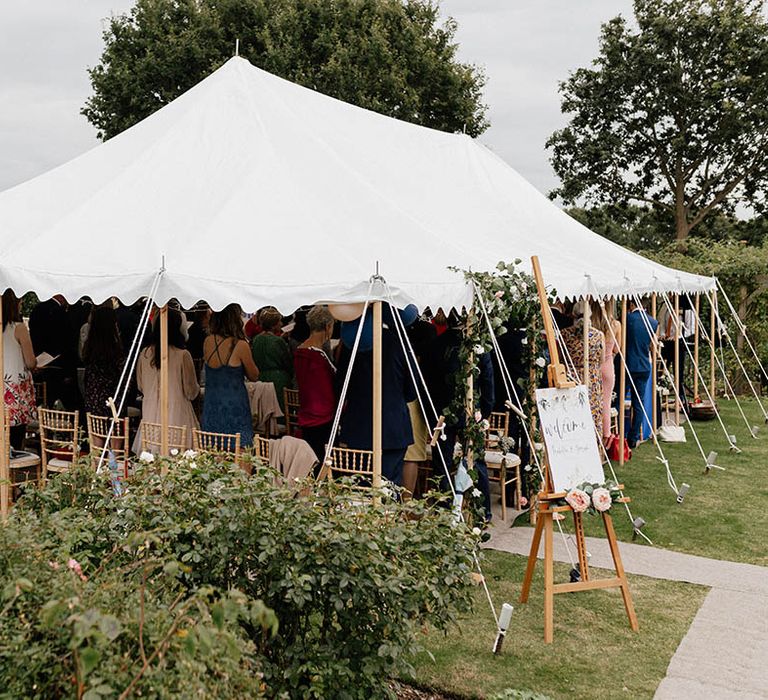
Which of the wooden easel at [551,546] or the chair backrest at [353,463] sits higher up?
the chair backrest at [353,463]

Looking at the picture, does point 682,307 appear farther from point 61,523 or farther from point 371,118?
point 61,523

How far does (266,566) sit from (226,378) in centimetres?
330

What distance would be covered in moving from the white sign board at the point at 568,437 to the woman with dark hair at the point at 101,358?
12.5ft

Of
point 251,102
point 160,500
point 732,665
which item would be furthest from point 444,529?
point 251,102

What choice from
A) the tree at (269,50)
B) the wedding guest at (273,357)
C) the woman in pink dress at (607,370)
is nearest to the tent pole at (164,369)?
the wedding guest at (273,357)

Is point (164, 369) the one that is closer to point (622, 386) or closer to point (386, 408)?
point (386, 408)

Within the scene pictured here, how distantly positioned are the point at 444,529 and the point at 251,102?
5345mm

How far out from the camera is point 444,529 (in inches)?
143

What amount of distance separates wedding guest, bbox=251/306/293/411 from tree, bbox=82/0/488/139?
1562 centimetres

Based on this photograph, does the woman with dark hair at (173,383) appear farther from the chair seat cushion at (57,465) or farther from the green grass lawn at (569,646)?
the green grass lawn at (569,646)

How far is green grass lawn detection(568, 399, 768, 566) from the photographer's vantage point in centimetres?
695

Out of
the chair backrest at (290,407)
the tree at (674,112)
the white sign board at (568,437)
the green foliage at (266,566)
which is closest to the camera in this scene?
the green foliage at (266,566)

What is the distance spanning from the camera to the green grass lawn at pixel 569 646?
4.44m

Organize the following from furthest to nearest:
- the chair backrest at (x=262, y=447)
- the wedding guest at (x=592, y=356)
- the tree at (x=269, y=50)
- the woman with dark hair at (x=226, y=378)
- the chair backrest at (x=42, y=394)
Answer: the tree at (x=269, y=50), the wedding guest at (x=592, y=356), the chair backrest at (x=42, y=394), the woman with dark hair at (x=226, y=378), the chair backrest at (x=262, y=447)
